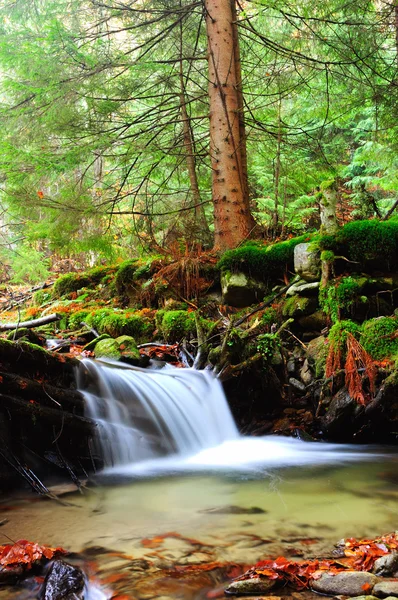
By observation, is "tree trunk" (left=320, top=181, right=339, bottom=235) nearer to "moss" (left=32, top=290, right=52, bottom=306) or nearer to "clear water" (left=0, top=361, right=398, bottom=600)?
"clear water" (left=0, top=361, right=398, bottom=600)

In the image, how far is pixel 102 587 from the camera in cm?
235

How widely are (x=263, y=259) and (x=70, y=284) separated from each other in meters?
5.32

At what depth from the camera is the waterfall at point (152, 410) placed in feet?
16.8

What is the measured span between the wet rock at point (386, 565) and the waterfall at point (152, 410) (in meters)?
3.18

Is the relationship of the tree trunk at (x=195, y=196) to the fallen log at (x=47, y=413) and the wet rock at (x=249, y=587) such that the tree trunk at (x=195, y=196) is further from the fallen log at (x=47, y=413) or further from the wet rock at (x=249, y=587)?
the wet rock at (x=249, y=587)

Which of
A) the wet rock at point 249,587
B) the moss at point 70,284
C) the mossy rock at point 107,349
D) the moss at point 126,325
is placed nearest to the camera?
the wet rock at point 249,587

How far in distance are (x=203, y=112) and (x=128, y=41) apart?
7.60ft

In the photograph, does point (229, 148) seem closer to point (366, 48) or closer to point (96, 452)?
point (366, 48)

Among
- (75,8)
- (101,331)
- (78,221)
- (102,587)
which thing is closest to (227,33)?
(75,8)

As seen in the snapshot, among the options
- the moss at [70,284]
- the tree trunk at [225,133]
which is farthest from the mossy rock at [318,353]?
the moss at [70,284]

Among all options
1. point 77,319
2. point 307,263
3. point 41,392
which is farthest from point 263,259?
point 41,392

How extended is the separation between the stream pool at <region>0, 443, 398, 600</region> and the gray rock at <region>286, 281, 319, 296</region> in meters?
2.64

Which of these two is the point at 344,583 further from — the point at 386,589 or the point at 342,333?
the point at 342,333

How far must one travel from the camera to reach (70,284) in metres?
10.8
